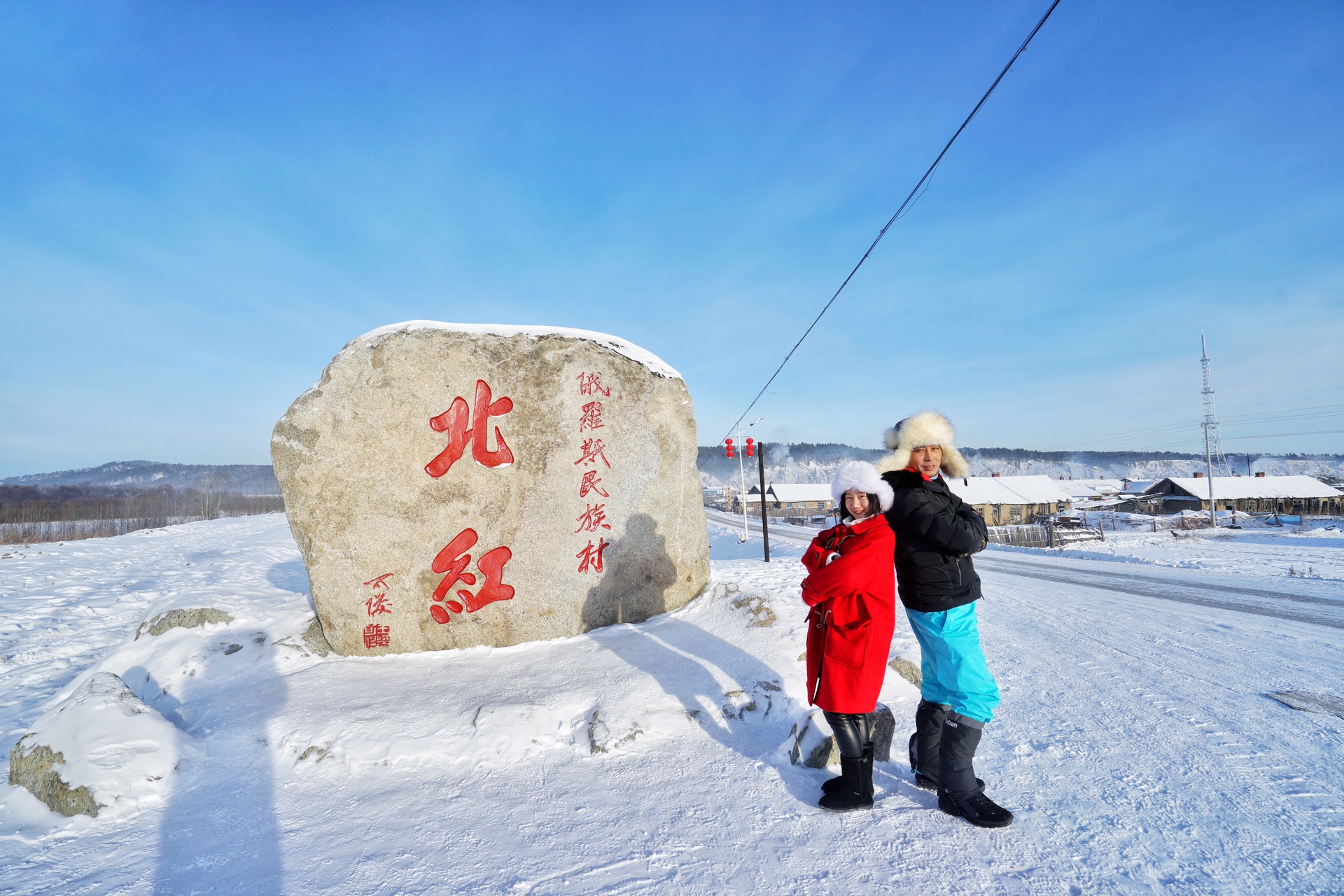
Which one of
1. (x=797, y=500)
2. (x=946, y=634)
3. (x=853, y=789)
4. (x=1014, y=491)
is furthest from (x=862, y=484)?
(x=797, y=500)

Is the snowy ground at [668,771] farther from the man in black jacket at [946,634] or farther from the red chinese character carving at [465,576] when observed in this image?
the red chinese character carving at [465,576]

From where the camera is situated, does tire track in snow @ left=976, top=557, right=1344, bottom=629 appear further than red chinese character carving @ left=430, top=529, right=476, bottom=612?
Yes

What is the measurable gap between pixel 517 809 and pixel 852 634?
193 centimetres

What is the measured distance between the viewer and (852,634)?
8.96 ft

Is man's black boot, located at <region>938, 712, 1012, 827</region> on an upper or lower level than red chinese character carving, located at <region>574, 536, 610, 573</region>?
lower

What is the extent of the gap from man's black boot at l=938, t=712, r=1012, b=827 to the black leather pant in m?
0.36

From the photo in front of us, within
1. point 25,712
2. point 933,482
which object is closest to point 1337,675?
point 933,482

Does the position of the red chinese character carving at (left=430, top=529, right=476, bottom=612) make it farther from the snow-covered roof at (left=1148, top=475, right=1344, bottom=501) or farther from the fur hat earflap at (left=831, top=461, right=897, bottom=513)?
the snow-covered roof at (left=1148, top=475, right=1344, bottom=501)

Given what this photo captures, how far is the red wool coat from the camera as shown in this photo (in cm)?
267

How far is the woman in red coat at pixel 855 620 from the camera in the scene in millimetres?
2686

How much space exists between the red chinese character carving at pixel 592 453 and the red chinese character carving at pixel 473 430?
671 millimetres

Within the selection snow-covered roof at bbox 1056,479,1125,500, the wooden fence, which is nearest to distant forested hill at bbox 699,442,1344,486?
snow-covered roof at bbox 1056,479,1125,500

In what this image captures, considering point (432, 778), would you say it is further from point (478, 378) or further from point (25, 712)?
point (25, 712)

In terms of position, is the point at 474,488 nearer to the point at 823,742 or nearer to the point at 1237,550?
the point at 823,742
